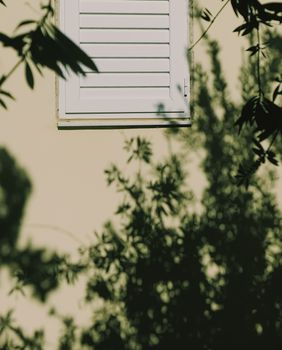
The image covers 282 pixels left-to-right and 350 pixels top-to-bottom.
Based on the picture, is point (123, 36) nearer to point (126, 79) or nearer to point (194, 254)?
point (126, 79)

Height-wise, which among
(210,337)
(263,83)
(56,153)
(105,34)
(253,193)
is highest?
(105,34)

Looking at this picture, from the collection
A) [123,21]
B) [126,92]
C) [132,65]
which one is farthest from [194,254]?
[123,21]

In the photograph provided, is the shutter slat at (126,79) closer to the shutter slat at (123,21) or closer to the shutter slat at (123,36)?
the shutter slat at (123,36)

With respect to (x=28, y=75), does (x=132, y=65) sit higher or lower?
higher

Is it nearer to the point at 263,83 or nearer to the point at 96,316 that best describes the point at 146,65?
the point at 263,83

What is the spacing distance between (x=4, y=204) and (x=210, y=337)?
181 cm

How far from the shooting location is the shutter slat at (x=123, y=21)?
387 centimetres

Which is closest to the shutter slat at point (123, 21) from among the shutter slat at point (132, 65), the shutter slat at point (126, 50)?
the shutter slat at point (126, 50)

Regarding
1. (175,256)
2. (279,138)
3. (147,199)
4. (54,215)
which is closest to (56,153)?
(54,215)

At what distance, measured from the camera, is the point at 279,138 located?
4.14 m

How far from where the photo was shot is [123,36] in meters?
3.90

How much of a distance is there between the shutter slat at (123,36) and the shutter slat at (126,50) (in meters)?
0.04

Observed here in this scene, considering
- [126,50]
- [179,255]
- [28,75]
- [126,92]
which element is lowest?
[179,255]

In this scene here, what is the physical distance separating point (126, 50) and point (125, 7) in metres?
0.31
